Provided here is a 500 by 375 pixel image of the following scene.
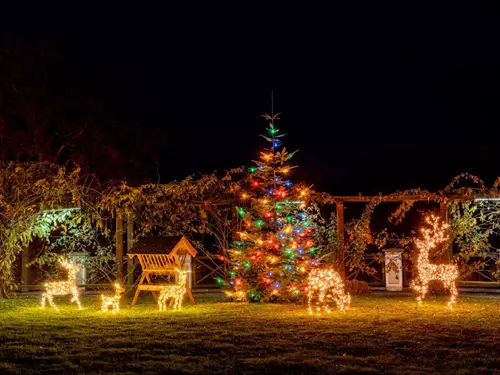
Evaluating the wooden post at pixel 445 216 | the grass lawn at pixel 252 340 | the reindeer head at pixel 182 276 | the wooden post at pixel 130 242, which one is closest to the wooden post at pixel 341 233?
the wooden post at pixel 445 216

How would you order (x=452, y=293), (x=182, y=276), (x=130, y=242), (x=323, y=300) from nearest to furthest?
(x=323, y=300)
(x=452, y=293)
(x=182, y=276)
(x=130, y=242)

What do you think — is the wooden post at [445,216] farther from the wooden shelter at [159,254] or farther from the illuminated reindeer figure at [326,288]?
the wooden shelter at [159,254]

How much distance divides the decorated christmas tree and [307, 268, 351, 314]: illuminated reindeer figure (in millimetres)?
915

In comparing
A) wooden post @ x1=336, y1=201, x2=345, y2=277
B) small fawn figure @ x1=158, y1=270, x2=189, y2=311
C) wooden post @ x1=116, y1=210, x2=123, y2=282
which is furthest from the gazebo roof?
wooden post @ x1=336, y1=201, x2=345, y2=277

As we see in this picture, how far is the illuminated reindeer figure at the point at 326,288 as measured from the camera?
1098 centimetres

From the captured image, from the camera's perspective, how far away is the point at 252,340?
824cm

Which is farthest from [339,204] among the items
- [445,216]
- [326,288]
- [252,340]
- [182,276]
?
[252,340]

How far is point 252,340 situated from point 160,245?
413cm

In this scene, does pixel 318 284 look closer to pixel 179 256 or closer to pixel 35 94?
pixel 179 256

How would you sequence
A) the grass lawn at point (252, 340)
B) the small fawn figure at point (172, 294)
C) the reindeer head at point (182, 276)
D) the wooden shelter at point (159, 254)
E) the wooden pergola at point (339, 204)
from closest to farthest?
the grass lawn at point (252, 340)
the small fawn figure at point (172, 294)
the reindeer head at point (182, 276)
the wooden shelter at point (159, 254)
the wooden pergola at point (339, 204)

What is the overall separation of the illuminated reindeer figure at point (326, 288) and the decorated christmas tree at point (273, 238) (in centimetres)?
91

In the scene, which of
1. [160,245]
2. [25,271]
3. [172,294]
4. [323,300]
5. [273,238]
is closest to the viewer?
[323,300]

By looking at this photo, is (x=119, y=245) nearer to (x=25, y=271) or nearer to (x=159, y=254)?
(x=25, y=271)

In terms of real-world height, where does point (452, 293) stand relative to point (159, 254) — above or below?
below
